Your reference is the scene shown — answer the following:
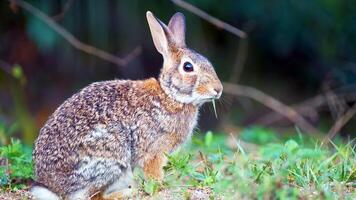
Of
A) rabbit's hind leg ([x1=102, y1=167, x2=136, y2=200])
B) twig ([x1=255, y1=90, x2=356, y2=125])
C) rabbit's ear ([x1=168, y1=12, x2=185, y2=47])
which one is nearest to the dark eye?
rabbit's ear ([x1=168, y1=12, x2=185, y2=47])

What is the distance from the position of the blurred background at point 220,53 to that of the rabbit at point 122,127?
12.4 ft

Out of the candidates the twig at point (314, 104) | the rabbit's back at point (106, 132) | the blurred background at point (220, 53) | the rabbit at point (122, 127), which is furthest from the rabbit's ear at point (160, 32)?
the twig at point (314, 104)

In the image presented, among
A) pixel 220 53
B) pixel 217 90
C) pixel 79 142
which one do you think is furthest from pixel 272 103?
pixel 79 142

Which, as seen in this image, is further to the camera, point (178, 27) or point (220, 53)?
point (220, 53)

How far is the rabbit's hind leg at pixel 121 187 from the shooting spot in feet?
21.1

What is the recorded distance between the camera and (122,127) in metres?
6.55

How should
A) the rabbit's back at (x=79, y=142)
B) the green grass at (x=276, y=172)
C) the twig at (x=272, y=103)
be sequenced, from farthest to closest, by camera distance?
1. the twig at (x=272, y=103)
2. the rabbit's back at (x=79, y=142)
3. the green grass at (x=276, y=172)

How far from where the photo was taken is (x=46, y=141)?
638 cm

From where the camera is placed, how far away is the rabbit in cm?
628

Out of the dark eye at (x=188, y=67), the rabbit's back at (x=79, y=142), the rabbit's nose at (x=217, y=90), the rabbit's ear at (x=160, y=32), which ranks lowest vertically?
the rabbit's back at (x=79, y=142)

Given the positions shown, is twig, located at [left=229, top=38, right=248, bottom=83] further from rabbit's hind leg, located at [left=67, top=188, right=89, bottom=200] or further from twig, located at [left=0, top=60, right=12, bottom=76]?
rabbit's hind leg, located at [left=67, top=188, right=89, bottom=200]

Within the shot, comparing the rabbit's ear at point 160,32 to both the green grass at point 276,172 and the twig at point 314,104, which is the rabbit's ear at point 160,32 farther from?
the twig at point 314,104

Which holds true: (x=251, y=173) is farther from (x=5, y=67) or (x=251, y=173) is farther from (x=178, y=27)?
(x=5, y=67)

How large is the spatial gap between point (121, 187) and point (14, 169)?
831mm
